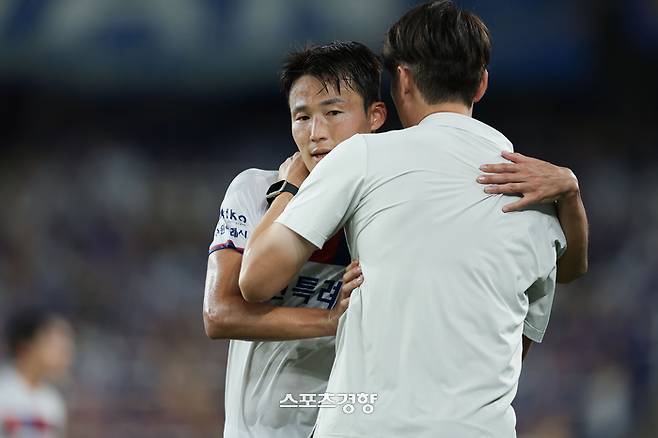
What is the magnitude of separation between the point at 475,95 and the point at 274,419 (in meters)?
1.26

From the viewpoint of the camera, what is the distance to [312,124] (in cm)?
315

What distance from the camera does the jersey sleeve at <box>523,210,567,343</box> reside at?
263 centimetres

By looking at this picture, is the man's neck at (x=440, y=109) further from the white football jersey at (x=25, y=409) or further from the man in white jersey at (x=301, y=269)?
the white football jersey at (x=25, y=409)

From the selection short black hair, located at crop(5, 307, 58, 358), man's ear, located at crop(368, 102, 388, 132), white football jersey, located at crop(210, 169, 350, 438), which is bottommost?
short black hair, located at crop(5, 307, 58, 358)

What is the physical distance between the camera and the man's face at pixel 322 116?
3.11 m

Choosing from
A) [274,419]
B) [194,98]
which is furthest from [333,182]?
[194,98]

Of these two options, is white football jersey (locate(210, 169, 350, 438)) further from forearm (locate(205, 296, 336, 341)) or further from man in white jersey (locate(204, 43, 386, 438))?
forearm (locate(205, 296, 336, 341))

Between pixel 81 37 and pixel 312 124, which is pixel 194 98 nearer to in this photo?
pixel 81 37

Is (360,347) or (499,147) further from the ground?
(499,147)

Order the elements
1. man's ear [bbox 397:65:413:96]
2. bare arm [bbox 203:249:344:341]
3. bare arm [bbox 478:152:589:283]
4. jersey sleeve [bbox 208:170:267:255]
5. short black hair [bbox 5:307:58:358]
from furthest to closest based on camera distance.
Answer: short black hair [bbox 5:307:58:358], jersey sleeve [bbox 208:170:267:255], bare arm [bbox 203:249:344:341], man's ear [bbox 397:65:413:96], bare arm [bbox 478:152:589:283]

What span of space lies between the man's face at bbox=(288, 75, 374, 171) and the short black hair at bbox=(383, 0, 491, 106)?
0.50 metres

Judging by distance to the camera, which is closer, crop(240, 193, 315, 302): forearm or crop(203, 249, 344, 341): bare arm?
crop(240, 193, 315, 302): forearm

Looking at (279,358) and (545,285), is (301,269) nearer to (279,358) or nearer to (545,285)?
(279,358)

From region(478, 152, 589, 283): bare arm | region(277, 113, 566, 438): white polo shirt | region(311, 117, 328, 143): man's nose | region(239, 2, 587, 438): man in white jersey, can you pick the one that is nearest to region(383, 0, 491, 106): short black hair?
region(239, 2, 587, 438): man in white jersey
